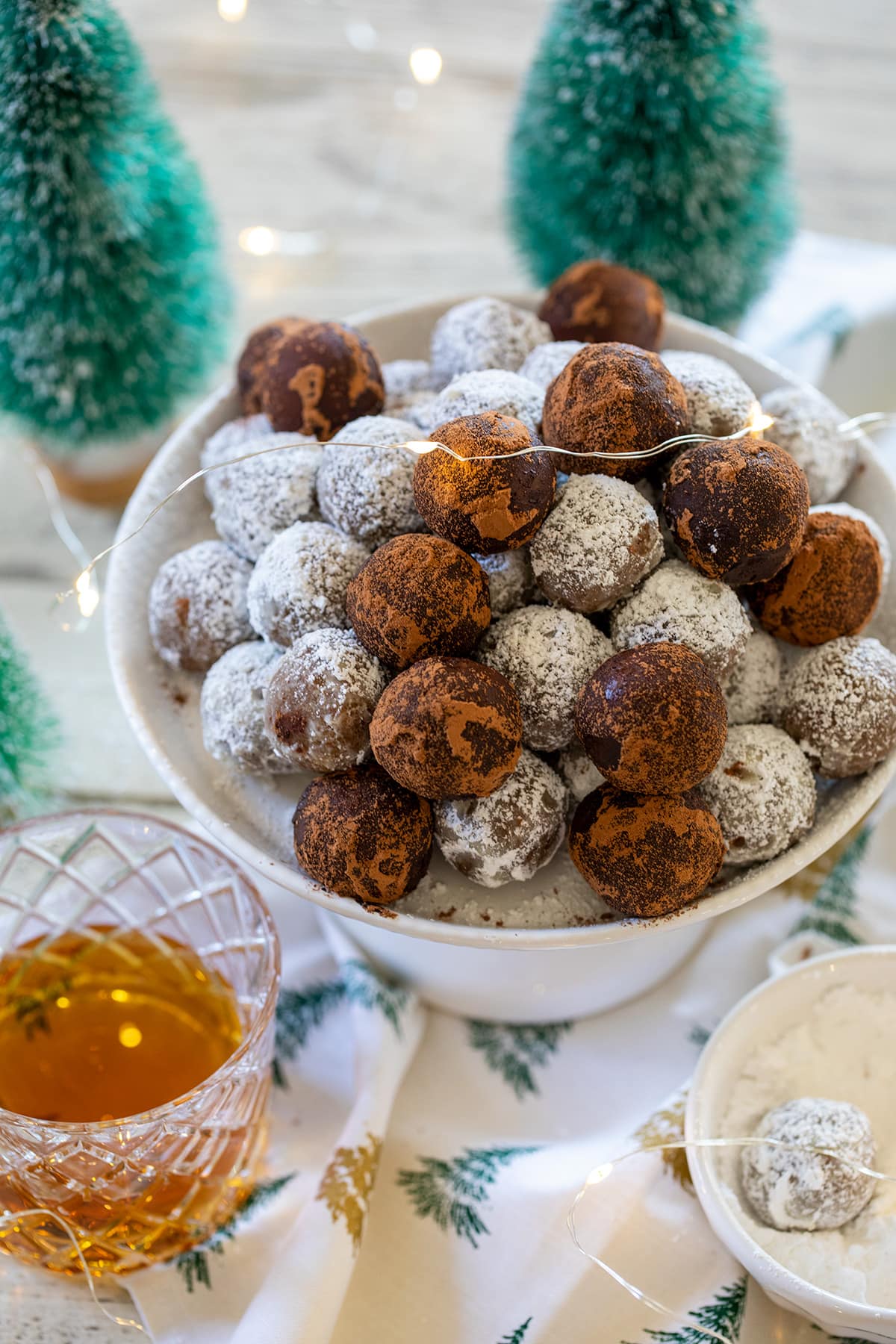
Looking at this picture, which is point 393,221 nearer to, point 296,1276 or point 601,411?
point 601,411

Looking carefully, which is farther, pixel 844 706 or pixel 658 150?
pixel 658 150

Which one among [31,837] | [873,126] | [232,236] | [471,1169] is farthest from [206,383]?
[873,126]

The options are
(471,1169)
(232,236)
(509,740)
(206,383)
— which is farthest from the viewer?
(232,236)

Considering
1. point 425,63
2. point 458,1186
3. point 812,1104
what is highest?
point 425,63

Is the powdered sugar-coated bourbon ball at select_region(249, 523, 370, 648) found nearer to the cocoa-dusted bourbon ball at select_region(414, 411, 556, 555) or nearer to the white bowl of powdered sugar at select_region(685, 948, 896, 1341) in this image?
the cocoa-dusted bourbon ball at select_region(414, 411, 556, 555)

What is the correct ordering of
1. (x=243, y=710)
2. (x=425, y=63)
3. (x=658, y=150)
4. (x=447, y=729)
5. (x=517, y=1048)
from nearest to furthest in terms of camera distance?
(x=447, y=729) < (x=243, y=710) < (x=517, y=1048) < (x=658, y=150) < (x=425, y=63)

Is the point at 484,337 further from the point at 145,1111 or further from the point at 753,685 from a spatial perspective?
the point at 145,1111

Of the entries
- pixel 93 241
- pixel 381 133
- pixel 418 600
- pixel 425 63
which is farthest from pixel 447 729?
pixel 381 133
